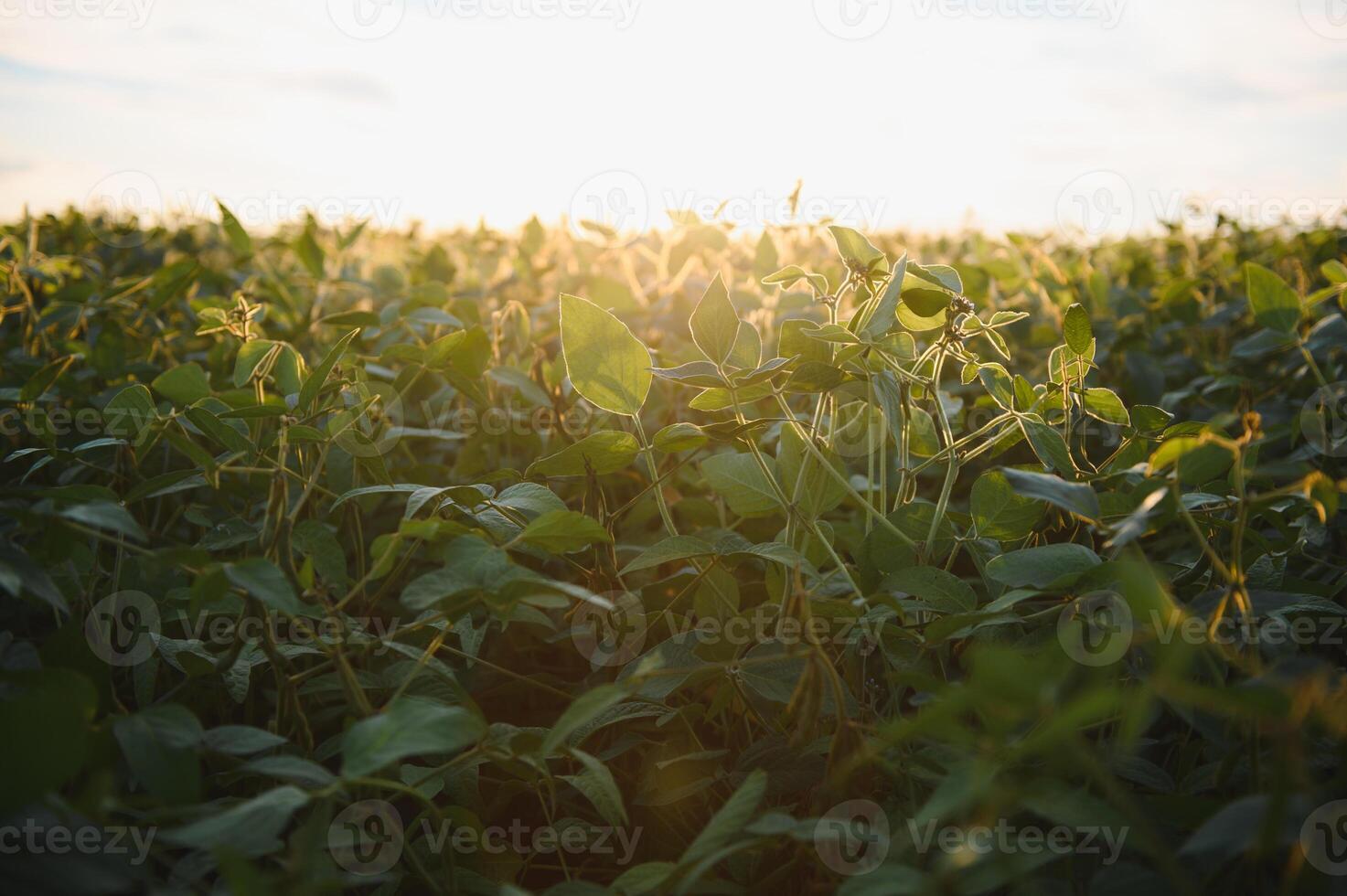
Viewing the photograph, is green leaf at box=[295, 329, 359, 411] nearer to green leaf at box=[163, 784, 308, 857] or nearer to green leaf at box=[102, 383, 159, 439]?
green leaf at box=[102, 383, 159, 439]

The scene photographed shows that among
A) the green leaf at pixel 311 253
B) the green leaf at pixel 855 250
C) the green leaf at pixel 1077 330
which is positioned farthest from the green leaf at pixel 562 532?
the green leaf at pixel 311 253

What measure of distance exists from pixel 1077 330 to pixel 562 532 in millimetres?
533

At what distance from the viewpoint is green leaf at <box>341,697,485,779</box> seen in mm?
556

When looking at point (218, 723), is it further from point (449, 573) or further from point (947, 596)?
point (947, 596)

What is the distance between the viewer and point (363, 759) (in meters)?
0.56

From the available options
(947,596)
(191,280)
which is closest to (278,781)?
(947,596)

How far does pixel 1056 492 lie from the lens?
648 millimetres

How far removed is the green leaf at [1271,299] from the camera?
1115mm
